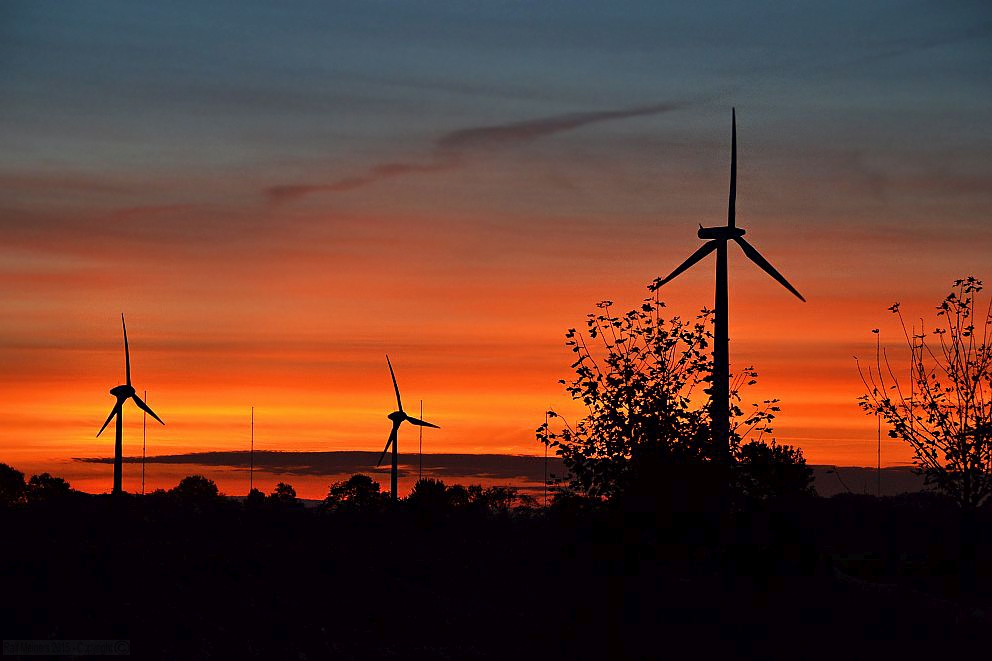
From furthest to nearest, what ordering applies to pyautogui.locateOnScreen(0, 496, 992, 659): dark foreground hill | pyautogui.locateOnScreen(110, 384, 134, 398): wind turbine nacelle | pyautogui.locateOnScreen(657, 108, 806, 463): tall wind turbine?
pyautogui.locateOnScreen(110, 384, 134, 398): wind turbine nacelle < pyautogui.locateOnScreen(657, 108, 806, 463): tall wind turbine < pyautogui.locateOnScreen(0, 496, 992, 659): dark foreground hill

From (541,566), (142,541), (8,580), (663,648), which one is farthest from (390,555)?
(8,580)

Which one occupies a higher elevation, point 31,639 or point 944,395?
point 944,395

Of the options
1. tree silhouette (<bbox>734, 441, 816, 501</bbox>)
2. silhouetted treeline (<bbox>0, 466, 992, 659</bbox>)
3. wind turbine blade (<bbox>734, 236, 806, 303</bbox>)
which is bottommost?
silhouetted treeline (<bbox>0, 466, 992, 659</bbox>)

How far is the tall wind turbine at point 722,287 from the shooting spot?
172ft

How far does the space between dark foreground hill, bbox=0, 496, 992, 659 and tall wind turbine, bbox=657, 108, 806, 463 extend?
4.48 m

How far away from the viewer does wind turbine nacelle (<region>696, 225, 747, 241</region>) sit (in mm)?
78938

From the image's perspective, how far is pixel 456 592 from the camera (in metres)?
51.8

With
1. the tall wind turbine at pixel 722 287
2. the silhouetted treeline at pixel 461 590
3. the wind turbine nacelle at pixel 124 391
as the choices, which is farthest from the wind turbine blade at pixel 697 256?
the wind turbine nacelle at pixel 124 391

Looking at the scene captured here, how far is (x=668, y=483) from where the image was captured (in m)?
50.2

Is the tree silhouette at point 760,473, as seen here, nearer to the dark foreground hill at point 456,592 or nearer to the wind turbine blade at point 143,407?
the dark foreground hill at point 456,592

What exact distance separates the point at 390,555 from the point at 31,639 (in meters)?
20.4

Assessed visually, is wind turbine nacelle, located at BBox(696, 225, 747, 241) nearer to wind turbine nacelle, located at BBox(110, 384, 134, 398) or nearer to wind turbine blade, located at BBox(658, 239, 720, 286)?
wind turbine blade, located at BBox(658, 239, 720, 286)

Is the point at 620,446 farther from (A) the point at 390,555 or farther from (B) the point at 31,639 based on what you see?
(B) the point at 31,639

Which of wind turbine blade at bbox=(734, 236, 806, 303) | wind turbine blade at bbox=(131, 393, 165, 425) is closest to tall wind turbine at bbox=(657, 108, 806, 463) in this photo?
wind turbine blade at bbox=(734, 236, 806, 303)
